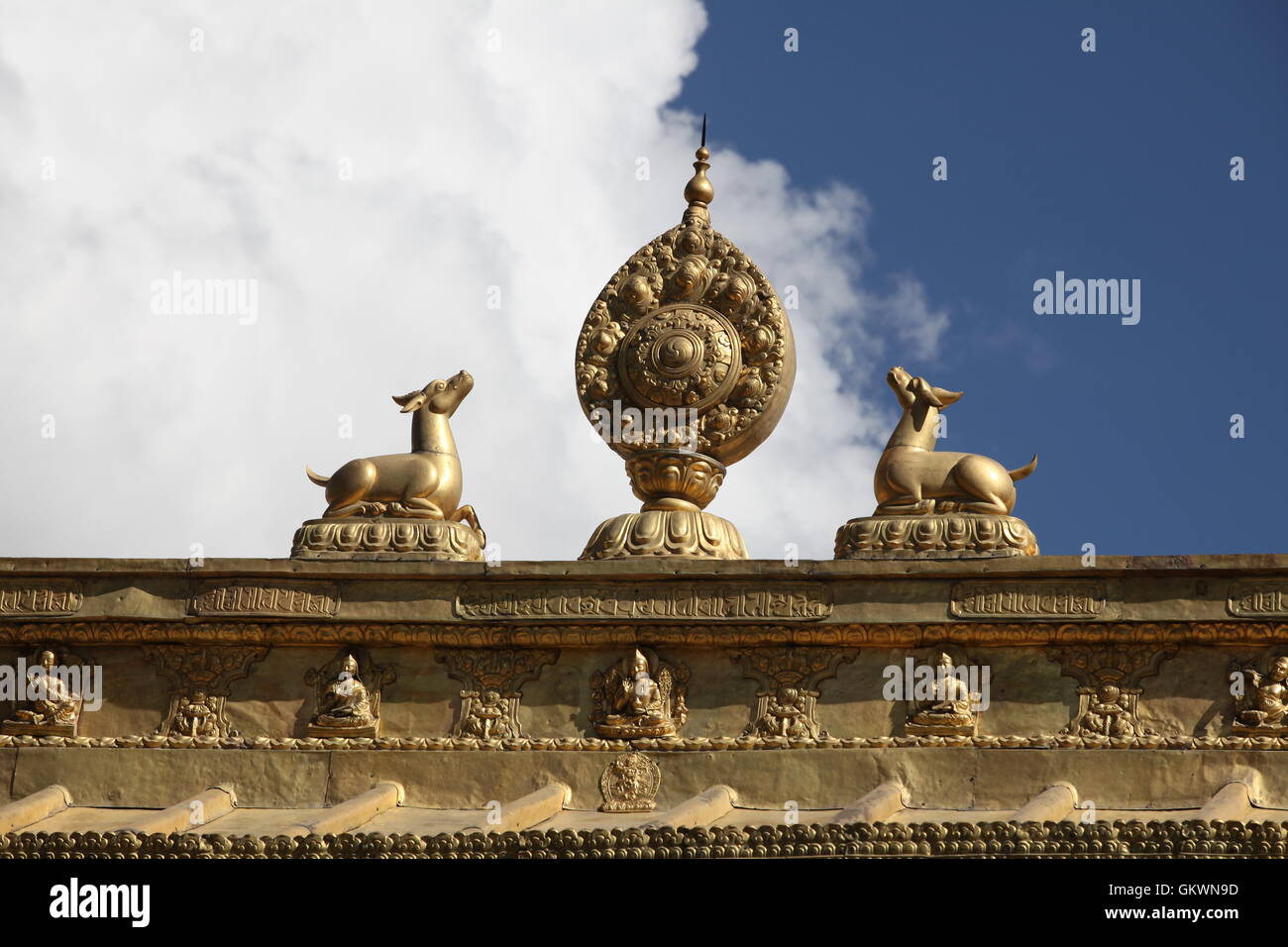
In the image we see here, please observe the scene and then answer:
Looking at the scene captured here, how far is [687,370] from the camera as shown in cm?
1530

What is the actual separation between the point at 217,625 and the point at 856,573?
4113mm

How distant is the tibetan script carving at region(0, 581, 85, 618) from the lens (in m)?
14.9

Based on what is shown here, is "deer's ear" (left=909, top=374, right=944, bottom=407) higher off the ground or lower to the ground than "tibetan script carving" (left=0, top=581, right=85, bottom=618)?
higher

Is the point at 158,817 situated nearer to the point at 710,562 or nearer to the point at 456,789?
the point at 456,789

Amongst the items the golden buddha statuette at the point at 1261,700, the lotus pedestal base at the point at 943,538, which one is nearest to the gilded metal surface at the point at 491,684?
the lotus pedestal base at the point at 943,538

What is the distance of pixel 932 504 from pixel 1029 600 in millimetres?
957

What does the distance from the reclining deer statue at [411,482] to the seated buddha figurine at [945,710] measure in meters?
3.32

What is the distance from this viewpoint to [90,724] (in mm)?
14867

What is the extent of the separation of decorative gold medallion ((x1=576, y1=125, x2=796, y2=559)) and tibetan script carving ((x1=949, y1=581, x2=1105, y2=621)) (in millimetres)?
1619

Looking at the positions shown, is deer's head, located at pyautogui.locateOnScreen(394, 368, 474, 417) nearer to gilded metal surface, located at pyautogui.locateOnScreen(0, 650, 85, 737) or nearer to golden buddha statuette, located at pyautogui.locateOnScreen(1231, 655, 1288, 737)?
gilded metal surface, located at pyautogui.locateOnScreen(0, 650, 85, 737)

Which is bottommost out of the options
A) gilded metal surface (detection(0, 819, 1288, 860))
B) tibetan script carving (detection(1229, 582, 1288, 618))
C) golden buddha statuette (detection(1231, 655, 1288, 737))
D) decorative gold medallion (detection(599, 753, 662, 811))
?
gilded metal surface (detection(0, 819, 1288, 860))
